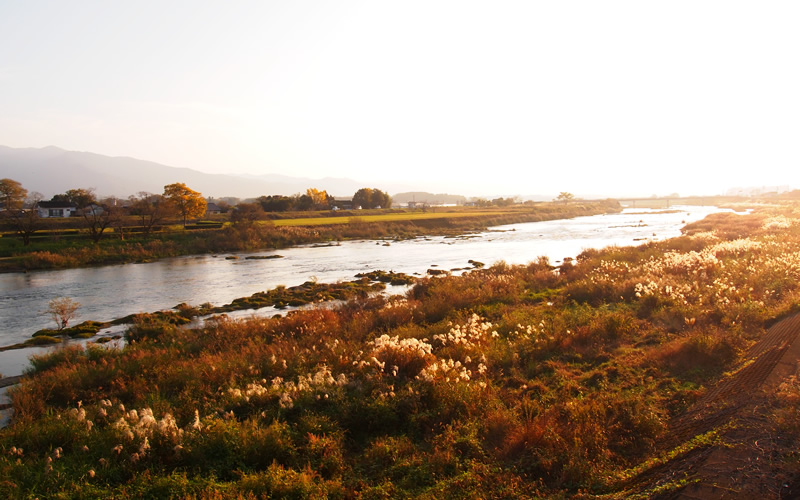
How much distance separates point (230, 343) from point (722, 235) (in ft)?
133

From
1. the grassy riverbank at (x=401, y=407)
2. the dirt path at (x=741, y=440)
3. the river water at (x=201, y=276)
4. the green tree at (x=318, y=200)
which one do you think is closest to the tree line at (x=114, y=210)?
the river water at (x=201, y=276)

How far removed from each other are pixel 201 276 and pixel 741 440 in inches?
1534

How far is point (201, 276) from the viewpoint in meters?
39.4

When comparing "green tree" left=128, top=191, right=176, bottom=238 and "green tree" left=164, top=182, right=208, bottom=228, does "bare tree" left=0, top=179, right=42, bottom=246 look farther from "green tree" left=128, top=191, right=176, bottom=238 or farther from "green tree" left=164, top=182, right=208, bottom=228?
"green tree" left=164, top=182, right=208, bottom=228

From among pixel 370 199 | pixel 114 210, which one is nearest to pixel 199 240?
pixel 114 210

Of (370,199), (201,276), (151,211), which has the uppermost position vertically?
(370,199)

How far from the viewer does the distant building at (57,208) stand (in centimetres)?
9075

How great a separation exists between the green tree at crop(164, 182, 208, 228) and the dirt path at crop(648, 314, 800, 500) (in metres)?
75.3

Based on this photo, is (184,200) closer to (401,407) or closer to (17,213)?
(17,213)

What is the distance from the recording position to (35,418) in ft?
35.2

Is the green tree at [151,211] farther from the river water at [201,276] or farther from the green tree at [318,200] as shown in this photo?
the green tree at [318,200]

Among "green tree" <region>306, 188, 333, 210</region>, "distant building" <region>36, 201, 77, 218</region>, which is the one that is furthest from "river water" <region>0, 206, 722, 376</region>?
"green tree" <region>306, 188, 333, 210</region>

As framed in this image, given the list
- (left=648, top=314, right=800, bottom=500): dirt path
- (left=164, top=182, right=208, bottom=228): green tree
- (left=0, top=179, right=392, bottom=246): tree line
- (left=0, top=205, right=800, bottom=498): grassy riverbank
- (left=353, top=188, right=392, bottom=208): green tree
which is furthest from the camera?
(left=353, top=188, right=392, bottom=208): green tree

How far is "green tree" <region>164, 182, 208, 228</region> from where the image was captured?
75500 millimetres
